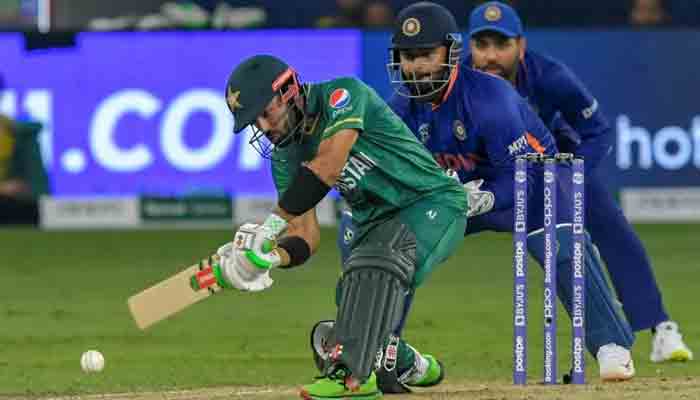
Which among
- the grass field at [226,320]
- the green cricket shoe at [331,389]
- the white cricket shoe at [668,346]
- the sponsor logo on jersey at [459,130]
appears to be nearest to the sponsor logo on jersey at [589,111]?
the white cricket shoe at [668,346]

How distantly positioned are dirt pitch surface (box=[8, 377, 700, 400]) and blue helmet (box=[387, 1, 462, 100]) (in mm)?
1221

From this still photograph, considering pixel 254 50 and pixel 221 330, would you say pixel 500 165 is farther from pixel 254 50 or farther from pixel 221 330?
pixel 254 50

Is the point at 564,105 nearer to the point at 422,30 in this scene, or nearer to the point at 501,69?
the point at 501,69

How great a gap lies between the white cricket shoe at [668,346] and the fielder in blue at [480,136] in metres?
0.95

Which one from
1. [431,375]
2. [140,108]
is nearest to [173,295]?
[431,375]

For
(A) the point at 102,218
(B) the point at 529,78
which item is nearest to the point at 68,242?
(A) the point at 102,218

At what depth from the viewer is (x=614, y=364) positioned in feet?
25.0

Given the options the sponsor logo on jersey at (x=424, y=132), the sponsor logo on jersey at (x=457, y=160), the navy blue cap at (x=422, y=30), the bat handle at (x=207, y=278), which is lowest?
→ the bat handle at (x=207, y=278)

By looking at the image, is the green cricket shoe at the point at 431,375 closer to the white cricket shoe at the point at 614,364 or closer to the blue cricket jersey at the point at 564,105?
the white cricket shoe at the point at 614,364

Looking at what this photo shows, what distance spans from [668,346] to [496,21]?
1.73 m

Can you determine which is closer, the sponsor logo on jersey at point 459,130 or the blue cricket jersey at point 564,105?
the sponsor logo on jersey at point 459,130

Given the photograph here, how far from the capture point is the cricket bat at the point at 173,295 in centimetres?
656

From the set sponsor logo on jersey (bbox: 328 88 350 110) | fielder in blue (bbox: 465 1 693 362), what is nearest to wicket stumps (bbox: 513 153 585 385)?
sponsor logo on jersey (bbox: 328 88 350 110)

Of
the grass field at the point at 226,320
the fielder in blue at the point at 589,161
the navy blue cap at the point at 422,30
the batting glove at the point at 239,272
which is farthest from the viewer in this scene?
the fielder in blue at the point at 589,161
